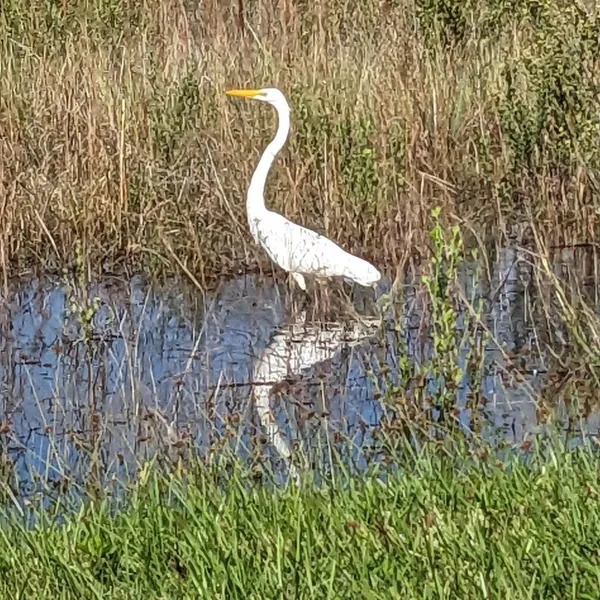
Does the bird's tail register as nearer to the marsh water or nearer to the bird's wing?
the bird's wing

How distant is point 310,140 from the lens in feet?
20.4

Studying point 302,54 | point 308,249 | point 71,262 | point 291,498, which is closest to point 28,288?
point 71,262

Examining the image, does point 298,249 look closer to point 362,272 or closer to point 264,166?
point 362,272

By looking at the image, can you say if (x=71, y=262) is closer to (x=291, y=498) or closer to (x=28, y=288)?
(x=28, y=288)

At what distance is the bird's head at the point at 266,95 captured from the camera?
6.15 metres

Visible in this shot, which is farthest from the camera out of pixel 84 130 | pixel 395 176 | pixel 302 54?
pixel 302 54

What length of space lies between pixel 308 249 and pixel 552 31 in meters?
1.36

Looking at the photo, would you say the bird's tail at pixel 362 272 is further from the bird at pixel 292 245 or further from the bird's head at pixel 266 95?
the bird's head at pixel 266 95

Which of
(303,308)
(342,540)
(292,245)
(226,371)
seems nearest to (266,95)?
(292,245)

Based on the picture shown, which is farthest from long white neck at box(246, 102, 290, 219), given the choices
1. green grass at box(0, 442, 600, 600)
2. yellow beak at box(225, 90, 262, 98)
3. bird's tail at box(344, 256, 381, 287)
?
green grass at box(0, 442, 600, 600)

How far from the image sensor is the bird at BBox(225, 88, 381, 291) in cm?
564

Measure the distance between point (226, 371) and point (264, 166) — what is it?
4.78 feet

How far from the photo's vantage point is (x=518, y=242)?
20.4 ft

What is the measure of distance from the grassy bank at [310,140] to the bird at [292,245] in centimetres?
22
